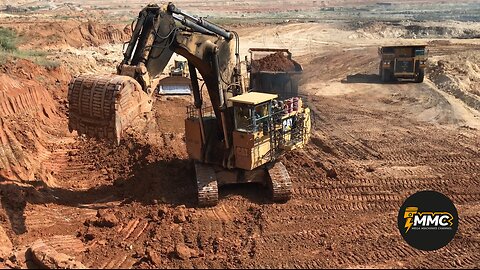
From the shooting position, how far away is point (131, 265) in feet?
30.9

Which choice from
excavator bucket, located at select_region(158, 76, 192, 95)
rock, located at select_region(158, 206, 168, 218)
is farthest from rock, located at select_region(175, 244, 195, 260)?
excavator bucket, located at select_region(158, 76, 192, 95)

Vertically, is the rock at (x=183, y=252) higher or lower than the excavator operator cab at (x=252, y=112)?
lower

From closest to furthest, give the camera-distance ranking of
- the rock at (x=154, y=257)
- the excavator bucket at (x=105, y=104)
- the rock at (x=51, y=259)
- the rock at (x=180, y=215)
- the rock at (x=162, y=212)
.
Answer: the rock at (x=51, y=259), the excavator bucket at (x=105, y=104), the rock at (x=154, y=257), the rock at (x=180, y=215), the rock at (x=162, y=212)

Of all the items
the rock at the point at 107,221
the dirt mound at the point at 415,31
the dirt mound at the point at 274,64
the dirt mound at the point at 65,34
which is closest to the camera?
the rock at the point at 107,221

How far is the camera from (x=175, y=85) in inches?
974

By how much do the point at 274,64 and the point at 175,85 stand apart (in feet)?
16.9

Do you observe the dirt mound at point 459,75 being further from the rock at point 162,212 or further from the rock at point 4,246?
the rock at point 4,246

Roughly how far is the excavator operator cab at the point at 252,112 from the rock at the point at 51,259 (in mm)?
4563

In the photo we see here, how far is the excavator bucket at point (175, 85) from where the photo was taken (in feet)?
79.9

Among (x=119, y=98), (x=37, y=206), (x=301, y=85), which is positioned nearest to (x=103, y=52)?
(x=301, y=85)

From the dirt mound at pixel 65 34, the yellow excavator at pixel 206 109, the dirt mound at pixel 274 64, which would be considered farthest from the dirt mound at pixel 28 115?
the dirt mound at pixel 65 34

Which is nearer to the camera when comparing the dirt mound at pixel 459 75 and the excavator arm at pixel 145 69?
the excavator arm at pixel 145 69

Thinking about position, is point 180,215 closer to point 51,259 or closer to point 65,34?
point 51,259

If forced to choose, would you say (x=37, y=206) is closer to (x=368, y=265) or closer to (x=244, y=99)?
(x=244, y=99)
